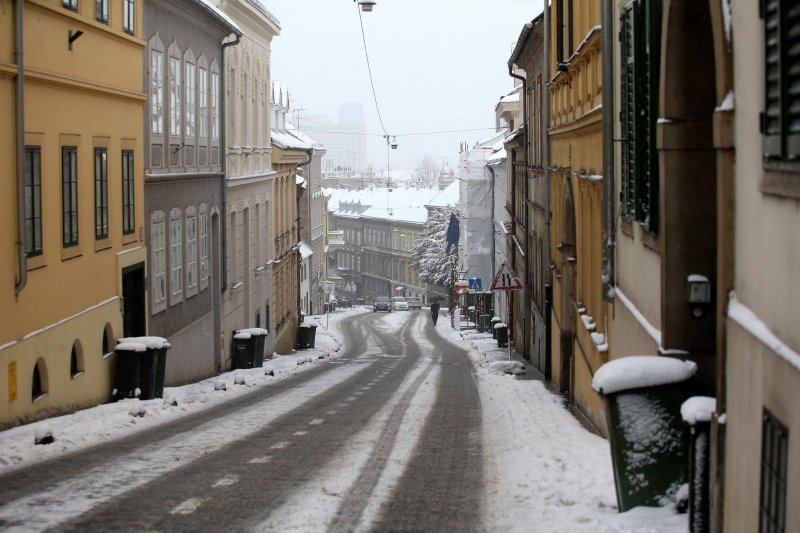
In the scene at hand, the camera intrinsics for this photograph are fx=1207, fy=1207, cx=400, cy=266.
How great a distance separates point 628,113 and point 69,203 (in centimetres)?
812

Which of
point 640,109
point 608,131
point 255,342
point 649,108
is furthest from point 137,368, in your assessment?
point 255,342

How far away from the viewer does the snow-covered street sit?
320 inches

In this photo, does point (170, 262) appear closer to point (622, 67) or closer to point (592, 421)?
point (592, 421)

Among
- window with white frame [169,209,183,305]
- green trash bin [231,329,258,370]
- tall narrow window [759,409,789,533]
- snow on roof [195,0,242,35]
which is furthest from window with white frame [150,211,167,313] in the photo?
tall narrow window [759,409,789,533]

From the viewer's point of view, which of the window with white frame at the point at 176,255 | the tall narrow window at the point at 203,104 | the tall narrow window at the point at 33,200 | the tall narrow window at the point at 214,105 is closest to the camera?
the tall narrow window at the point at 33,200

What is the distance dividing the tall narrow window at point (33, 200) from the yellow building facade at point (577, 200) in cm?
654

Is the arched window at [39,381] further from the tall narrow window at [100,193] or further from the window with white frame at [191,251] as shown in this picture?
the window with white frame at [191,251]

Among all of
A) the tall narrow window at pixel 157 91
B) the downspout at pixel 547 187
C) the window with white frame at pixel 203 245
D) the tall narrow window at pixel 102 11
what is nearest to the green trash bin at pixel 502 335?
the downspout at pixel 547 187

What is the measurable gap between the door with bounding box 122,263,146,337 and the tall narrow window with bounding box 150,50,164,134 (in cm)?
278

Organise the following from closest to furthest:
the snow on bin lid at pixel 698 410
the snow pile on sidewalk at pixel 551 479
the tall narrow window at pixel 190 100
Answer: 1. the snow on bin lid at pixel 698 410
2. the snow pile on sidewalk at pixel 551 479
3. the tall narrow window at pixel 190 100

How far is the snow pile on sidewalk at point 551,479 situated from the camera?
7.38 m

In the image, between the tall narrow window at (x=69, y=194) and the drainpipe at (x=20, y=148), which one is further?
the tall narrow window at (x=69, y=194)

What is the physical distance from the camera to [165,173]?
72.3 ft

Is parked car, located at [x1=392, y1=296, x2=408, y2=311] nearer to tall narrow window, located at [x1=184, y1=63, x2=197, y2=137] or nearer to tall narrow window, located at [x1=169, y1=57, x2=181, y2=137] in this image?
tall narrow window, located at [x1=184, y1=63, x2=197, y2=137]
